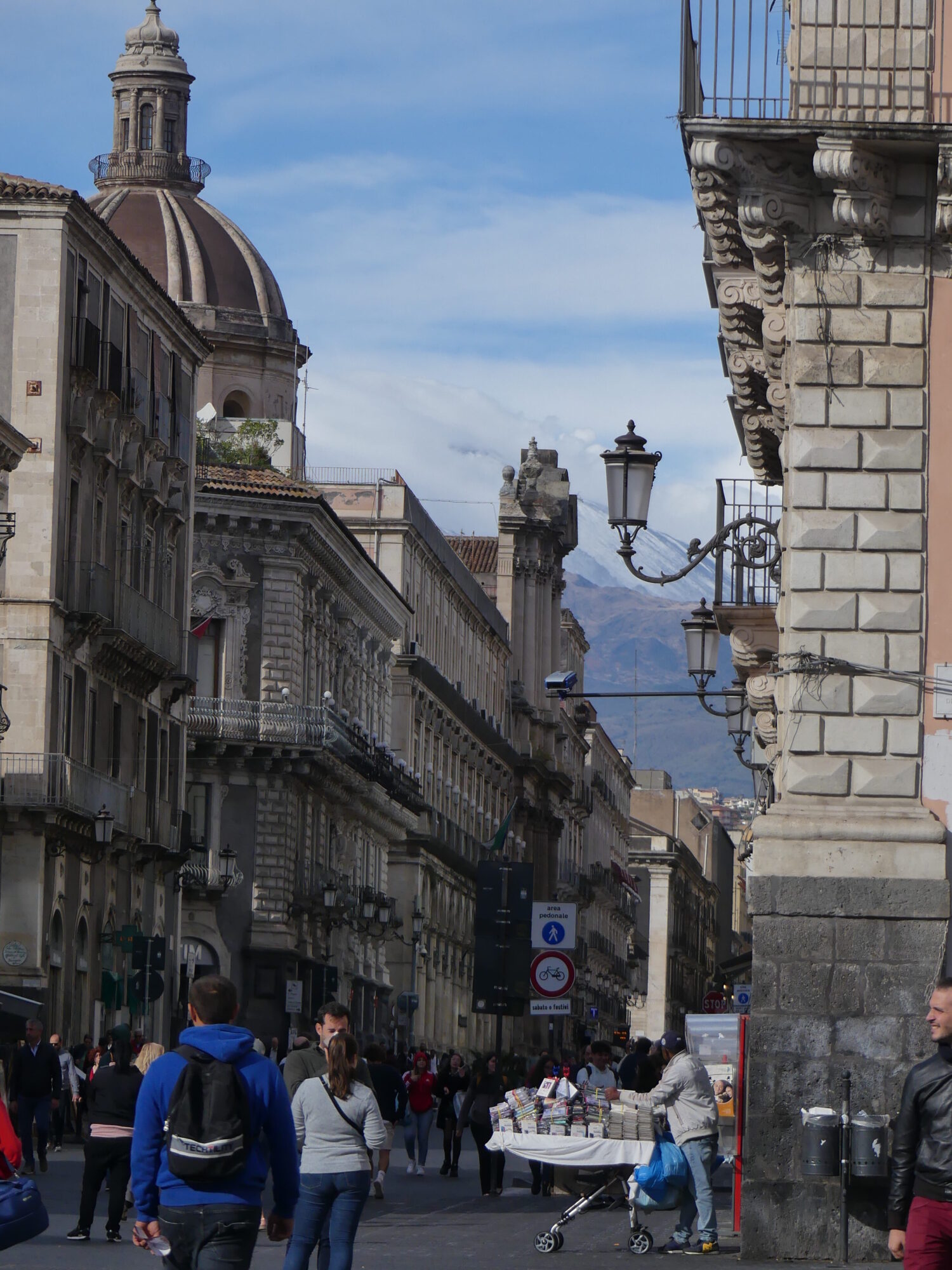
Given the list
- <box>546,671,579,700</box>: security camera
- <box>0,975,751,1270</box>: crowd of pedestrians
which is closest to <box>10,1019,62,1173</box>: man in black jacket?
<box>0,975,751,1270</box>: crowd of pedestrians

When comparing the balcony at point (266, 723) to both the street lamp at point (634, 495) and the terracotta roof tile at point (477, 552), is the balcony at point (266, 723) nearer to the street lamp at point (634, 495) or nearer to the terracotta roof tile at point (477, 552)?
the street lamp at point (634, 495)

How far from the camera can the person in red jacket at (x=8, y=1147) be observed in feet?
34.5

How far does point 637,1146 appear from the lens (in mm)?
19891

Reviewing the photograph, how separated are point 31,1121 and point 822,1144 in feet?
40.0

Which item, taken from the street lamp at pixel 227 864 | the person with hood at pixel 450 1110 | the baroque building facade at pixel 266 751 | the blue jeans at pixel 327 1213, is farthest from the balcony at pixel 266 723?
the blue jeans at pixel 327 1213

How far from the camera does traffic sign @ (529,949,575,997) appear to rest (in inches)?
1118

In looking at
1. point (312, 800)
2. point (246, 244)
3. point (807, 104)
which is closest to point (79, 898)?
point (312, 800)

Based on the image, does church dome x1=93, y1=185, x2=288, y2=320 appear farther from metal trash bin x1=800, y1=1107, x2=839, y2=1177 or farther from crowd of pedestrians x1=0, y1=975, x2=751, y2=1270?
metal trash bin x1=800, y1=1107, x2=839, y2=1177

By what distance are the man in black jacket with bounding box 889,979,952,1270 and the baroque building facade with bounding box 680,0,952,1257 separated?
6.99m

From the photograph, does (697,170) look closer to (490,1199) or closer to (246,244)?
(490,1199)

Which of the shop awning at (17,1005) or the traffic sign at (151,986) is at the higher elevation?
the traffic sign at (151,986)

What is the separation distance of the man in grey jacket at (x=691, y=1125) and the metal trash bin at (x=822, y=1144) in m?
1.95

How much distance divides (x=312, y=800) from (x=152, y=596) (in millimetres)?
11292

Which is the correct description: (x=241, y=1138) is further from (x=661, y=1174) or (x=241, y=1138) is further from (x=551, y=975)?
(x=551, y=975)
